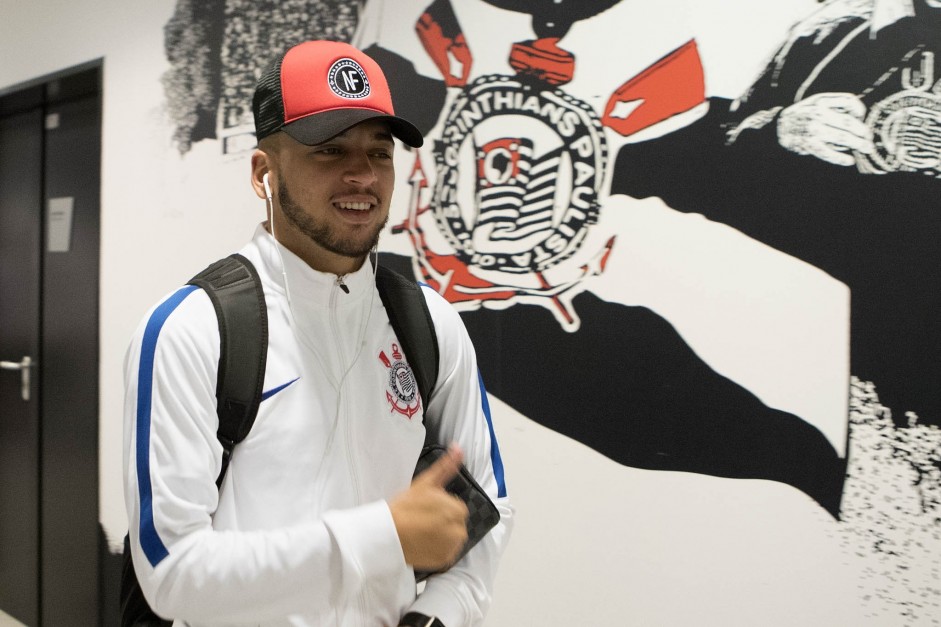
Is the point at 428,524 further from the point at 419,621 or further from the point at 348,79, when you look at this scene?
the point at 348,79

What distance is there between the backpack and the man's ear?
109 mm

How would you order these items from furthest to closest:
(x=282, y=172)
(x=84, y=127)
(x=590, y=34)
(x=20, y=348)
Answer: (x=20, y=348) < (x=84, y=127) < (x=590, y=34) < (x=282, y=172)

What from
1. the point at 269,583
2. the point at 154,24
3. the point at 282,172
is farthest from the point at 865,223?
the point at 154,24

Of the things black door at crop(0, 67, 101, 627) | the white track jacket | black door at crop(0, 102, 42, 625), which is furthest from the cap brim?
black door at crop(0, 102, 42, 625)

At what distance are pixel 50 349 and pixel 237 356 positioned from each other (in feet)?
8.23

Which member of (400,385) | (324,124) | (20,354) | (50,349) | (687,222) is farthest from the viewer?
(20,354)

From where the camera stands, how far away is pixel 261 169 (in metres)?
1.04

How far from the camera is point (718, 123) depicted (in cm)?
149

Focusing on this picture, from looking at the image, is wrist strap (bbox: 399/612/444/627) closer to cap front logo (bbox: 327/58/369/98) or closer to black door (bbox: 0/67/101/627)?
cap front logo (bbox: 327/58/369/98)

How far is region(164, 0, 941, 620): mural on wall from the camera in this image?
4.36 ft

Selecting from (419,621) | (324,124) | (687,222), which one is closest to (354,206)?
(324,124)

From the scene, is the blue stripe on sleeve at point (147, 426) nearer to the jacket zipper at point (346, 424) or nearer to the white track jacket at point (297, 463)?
the white track jacket at point (297, 463)

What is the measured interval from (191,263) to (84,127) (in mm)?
909

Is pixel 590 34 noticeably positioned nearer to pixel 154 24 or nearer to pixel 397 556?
pixel 397 556
